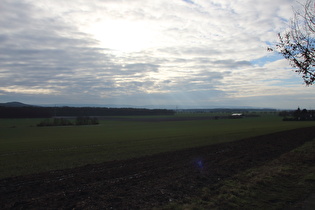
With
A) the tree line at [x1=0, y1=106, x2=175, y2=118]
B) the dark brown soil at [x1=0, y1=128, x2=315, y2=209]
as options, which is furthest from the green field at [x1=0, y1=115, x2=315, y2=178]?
the tree line at [x1=0, y1=106, x2=175, y2=118]

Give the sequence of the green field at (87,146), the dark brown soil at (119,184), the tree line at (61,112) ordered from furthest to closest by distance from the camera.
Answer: the tree line at (61,112) → the green field at (87,146) → the dark brown soil at (119,184)

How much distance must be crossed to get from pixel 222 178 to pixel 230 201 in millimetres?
2892

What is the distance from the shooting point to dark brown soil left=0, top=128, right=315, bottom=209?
773 centimetres

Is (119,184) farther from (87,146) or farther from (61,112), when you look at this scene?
(61,112)

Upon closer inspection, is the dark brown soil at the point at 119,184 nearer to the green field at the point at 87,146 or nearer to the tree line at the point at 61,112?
the green field at the point at 87,146

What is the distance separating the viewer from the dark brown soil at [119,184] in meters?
7.73

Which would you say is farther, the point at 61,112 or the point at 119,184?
the point at 61,112

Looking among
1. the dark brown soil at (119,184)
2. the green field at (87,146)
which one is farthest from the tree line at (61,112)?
the dark brown soil at (119,184)

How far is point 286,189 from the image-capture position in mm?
8570

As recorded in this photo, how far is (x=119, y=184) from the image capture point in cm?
975

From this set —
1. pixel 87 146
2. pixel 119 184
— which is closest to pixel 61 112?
pixel 87 146

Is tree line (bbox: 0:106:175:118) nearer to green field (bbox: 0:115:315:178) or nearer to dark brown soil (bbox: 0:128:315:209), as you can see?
green field (bbox: 0:115:315:178)

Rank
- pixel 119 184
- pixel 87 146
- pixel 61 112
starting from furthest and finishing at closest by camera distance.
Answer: pixel 61 112
pixel 87 146
pixel 119 184

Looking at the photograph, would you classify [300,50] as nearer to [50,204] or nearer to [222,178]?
[222,178]
